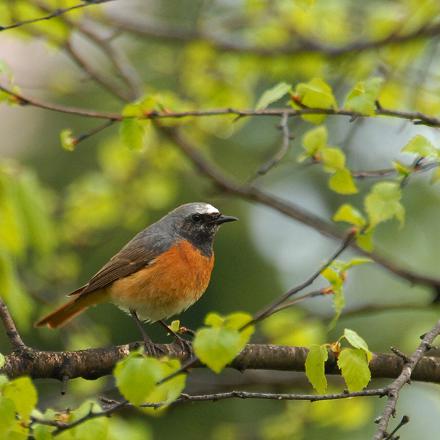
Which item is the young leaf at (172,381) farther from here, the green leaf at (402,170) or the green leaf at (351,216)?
the green leaf at (402,170)

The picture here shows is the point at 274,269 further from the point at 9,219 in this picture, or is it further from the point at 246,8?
the point at 9,219

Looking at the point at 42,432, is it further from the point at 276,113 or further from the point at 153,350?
the point at 153,350

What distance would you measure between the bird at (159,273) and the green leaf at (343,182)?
78.5 inches

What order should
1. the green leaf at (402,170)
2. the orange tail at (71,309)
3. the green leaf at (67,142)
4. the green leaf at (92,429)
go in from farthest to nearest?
the orange tail at (71,309) < the green leaf at (67,142) < the green leaf at (402,170) < the green leaf at (92,429)

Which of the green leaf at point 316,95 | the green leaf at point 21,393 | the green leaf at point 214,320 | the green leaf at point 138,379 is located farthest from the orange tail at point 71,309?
the green leaf at point 214,320

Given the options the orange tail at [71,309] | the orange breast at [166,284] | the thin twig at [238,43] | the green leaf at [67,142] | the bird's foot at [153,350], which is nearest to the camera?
the green leaf at [67,142]

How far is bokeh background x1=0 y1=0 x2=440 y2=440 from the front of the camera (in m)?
6.41

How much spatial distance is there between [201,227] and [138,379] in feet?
11.9

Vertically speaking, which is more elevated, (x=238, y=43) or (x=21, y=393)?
(x=238, y=43)

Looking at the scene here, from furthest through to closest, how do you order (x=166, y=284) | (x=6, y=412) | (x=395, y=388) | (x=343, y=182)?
1. (x=166, y=284)
2. (x=343, y=182)
3. (x=395, y=388)
4. (x=6, y=412)

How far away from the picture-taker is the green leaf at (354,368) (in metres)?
3.29

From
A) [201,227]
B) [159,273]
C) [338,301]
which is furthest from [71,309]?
[338,301]

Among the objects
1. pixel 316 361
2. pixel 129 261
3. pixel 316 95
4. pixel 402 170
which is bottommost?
pixel 129 261

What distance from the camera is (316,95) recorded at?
3.91 m
